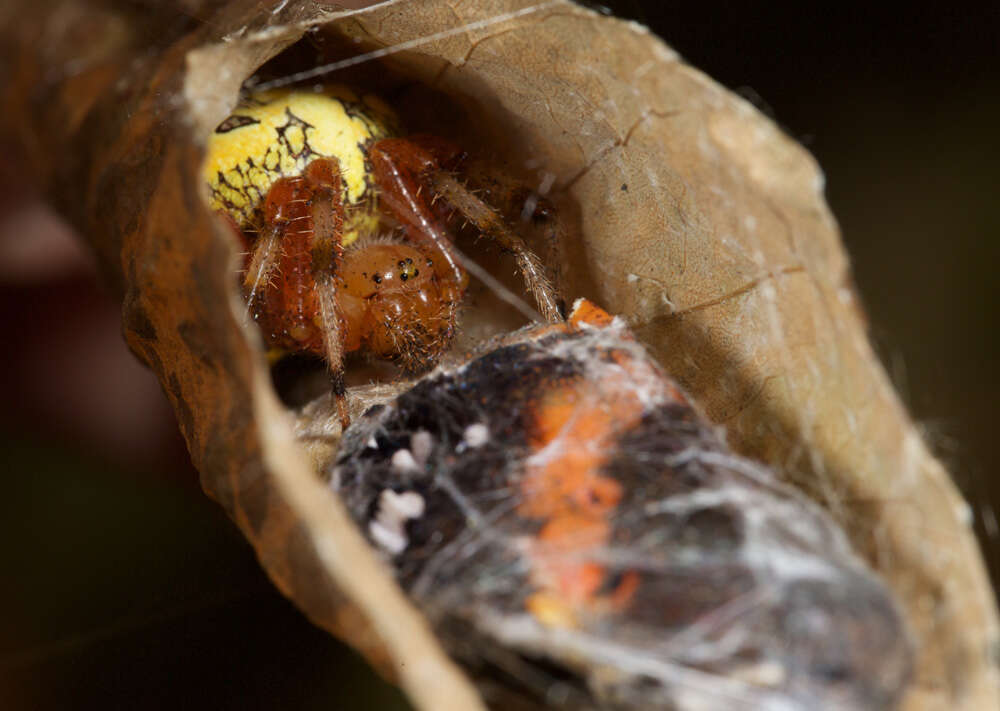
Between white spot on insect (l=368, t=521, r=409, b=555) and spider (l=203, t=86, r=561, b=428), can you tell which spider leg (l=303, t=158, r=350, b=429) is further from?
white spot on insect (l=368, t=521, r=409, b=555)

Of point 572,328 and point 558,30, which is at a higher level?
point 558,30

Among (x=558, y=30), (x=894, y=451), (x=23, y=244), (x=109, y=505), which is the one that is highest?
(x=558, y=30)

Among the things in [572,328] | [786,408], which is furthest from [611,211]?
[786,408]

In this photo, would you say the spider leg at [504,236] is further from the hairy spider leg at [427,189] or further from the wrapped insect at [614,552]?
the wrapped insect at [614,552]

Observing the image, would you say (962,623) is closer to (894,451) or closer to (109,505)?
(894,451)

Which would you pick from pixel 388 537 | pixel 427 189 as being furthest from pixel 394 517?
pixel 427 189

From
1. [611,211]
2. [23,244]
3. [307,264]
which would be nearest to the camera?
[611,211]
